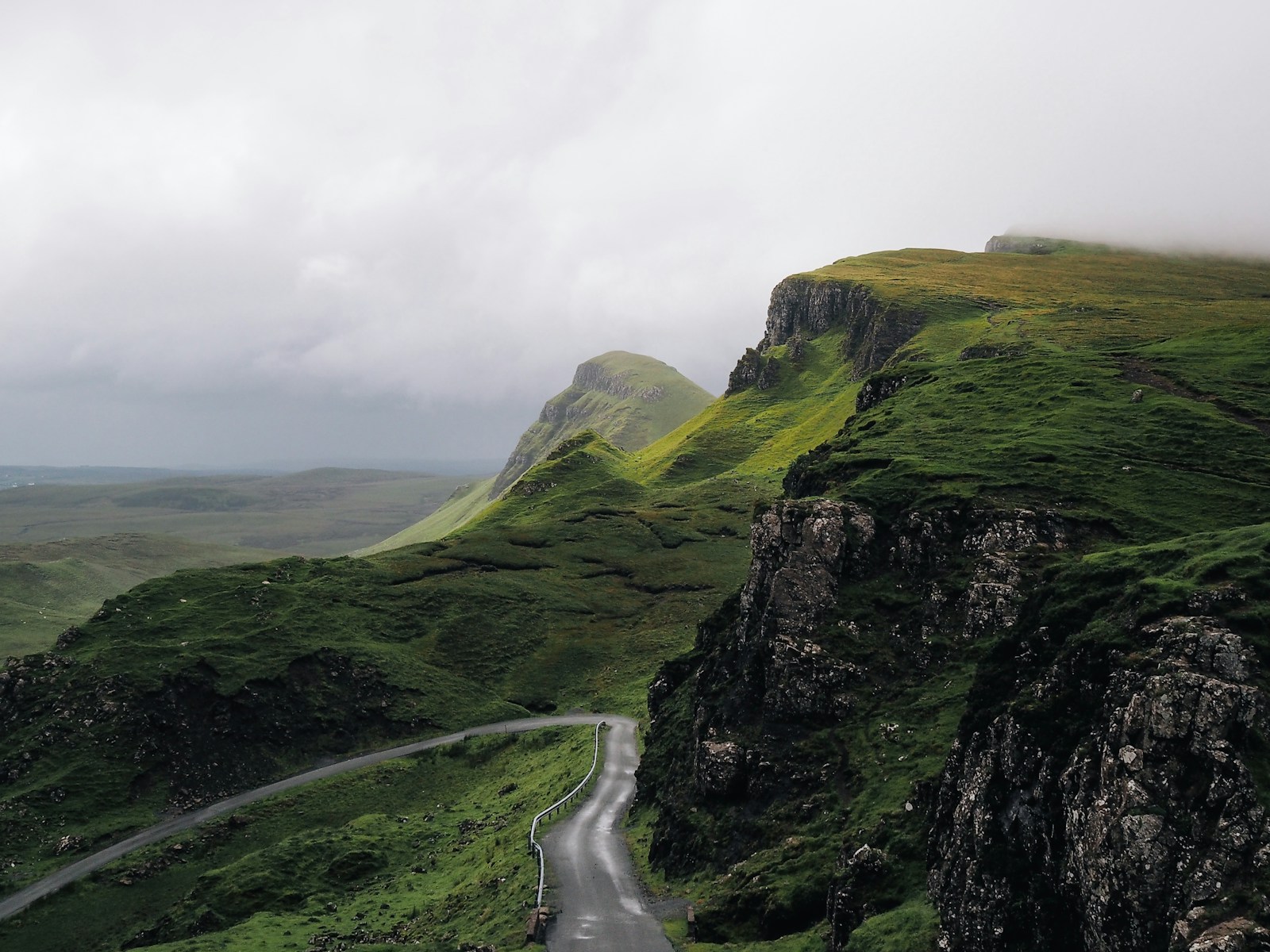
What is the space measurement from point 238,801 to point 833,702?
238 ft

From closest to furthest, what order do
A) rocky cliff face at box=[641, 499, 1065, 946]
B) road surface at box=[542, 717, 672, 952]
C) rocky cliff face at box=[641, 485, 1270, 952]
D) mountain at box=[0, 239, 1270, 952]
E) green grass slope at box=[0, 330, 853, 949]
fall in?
rocky cliff face at box=[641, 485, 1270, 952] → mountain at box=[0, 239, 1270, 952] → road surface at box=[542, 717, 672, 952] → rocky cliff face at box=[641, 499, 1065, 946] → green grass slope at box=[0, 330, 853, 949]

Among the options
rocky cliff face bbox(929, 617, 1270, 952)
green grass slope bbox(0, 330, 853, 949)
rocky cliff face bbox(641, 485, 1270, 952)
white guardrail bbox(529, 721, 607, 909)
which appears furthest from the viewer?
green grass slope bbox(0, 330, 853, 949)

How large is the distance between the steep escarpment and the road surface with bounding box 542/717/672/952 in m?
3.28

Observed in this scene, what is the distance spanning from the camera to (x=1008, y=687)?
38.4 m

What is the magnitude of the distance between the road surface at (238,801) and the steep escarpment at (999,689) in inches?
904

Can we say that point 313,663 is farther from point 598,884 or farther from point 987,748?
point 987,748

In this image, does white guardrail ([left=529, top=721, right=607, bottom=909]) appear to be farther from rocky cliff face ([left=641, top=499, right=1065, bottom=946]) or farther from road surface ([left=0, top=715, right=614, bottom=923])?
rocky cliff face ([left=641, top=499, right=1065, bottom=946])

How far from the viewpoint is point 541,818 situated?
71.8m

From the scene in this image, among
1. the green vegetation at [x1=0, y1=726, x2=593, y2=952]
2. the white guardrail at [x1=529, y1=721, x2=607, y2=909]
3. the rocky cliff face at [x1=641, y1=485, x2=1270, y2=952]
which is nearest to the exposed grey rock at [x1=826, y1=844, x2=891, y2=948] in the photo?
the rocky cliff face at [x1=641, y1=485, x2=1270, y2=952]

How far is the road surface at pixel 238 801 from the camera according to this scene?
83.9 m

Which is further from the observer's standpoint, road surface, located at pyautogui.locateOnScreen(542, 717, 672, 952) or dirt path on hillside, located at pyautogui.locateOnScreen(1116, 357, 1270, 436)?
dirt path on hillside, located at pyautogui.locateOnScreen(1116, 357, 1270, 436)

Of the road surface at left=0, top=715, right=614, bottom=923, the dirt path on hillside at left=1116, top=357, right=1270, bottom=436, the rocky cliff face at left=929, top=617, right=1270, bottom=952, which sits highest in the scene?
the dirt path on hillside at left=1116, top=357, right=1270, bottom=436

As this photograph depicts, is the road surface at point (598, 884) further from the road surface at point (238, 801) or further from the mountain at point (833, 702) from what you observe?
the road surface at point (238, 801)

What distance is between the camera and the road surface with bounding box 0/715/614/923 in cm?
8388
